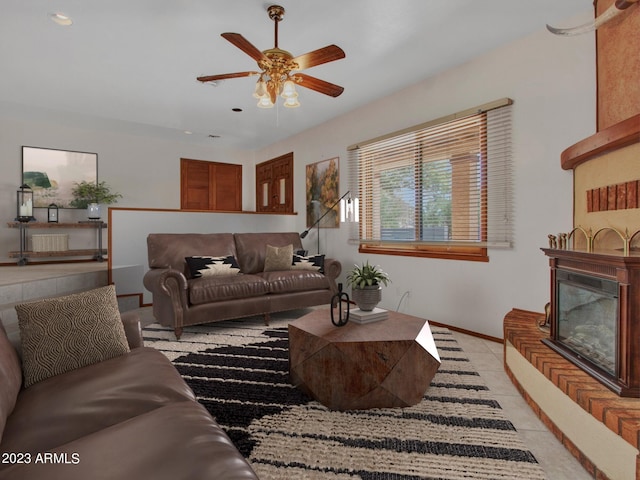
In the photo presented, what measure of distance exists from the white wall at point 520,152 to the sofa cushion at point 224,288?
1.66 meters

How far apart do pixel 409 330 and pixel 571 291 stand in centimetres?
94

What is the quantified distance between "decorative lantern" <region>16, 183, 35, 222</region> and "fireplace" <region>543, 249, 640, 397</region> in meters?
6.61

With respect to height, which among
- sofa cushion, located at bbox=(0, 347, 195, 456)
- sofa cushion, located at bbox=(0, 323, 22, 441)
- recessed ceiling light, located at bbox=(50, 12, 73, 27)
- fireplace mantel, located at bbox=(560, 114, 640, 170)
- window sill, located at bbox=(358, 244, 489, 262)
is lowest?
sofa cushion, located at bbox=(0, 347, 195, 456)

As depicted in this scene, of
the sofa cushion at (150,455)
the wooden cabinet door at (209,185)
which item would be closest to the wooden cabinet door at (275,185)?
the wooden cabinet door at (209,185)

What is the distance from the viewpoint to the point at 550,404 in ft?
5.71

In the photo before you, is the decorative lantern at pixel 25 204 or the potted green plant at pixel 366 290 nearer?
the potted green plant at pixel 366 290

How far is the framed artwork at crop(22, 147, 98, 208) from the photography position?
5.41m

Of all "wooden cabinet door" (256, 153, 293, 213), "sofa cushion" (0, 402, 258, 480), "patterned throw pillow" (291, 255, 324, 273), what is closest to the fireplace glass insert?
"sofa cushion" (0, 402, 258, 480)

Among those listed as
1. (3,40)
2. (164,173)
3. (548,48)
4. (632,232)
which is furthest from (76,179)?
(632,232)

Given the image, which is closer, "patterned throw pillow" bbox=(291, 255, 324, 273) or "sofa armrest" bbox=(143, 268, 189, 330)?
"sofa armrest" bbox=(143, 268, 189, 330)

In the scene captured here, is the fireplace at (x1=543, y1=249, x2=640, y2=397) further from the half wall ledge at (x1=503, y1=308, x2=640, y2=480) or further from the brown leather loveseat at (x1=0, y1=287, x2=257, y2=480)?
the brown leather loveseat at (x1=0, y1=287, x2=257, y2=480)

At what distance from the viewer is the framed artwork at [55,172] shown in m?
5.41

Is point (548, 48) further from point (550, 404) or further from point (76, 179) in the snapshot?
point (76, 179)

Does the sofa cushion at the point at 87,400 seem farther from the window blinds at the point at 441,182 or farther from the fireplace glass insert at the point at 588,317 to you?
the window blinds at the point at 441,182
